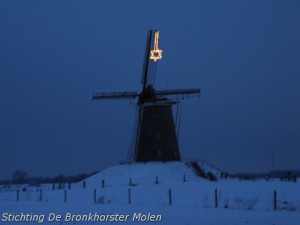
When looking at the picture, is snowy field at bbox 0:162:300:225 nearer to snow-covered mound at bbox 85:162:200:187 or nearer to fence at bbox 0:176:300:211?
fence at bbox 0:176:300:211

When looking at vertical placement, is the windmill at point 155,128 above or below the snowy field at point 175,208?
above

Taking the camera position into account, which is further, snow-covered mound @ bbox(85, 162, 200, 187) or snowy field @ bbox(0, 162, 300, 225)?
snow-covered mound @ bbox(85, 162, 200, 187)

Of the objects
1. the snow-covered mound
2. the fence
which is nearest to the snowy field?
the fence

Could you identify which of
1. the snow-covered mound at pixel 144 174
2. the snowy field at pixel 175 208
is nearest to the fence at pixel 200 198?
the snowy field at pixel 175 208

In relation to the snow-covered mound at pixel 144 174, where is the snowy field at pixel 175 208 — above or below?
below

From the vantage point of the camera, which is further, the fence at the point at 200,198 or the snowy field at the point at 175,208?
the fence at the point at 200,198

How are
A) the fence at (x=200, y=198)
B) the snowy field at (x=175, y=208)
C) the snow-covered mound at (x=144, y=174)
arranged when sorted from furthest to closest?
the snow-covered mound at (x=144, y=174)
the fence at (x=200, y=198)
the snowy field at (x=175, y=208)

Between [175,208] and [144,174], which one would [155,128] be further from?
[175,208]

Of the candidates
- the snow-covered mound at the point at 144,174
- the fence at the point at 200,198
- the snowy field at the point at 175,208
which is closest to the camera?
the snowy field at the point at 175,208

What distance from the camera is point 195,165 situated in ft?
167

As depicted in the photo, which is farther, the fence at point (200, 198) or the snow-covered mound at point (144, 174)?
the snow-covered mound at point (144, 174)

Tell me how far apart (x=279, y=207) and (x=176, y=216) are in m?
5.46

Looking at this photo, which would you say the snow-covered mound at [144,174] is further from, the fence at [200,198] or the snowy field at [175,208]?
the snowy field at [175,208]

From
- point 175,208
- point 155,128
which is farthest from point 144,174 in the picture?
point 175,208
